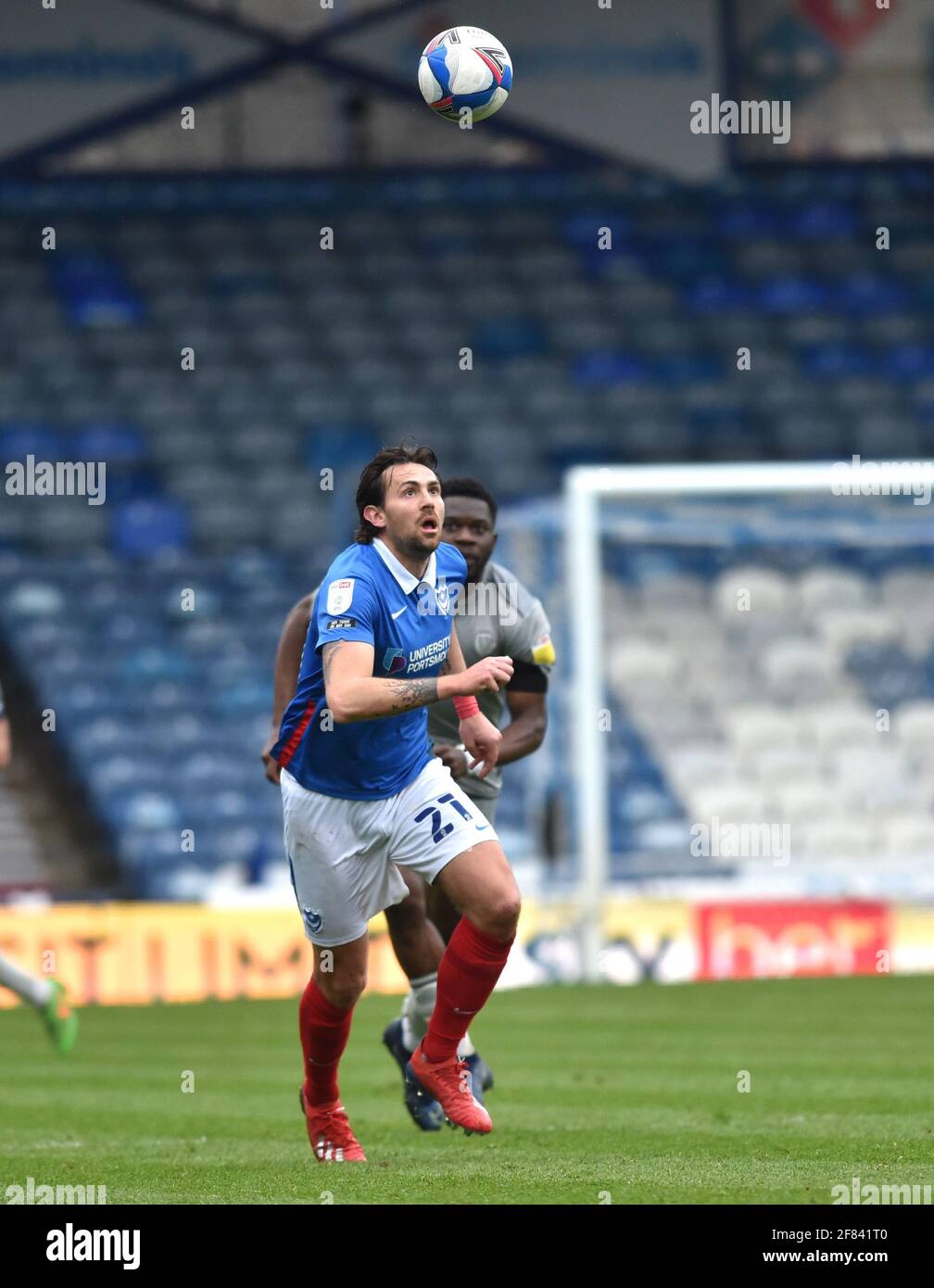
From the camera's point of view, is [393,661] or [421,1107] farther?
[421,1107]

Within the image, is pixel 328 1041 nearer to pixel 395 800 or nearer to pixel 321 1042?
pixel 321 1042

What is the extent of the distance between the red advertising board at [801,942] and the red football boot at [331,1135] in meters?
10.6

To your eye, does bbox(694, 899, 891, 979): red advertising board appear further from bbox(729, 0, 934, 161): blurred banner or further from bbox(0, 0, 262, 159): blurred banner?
bbox(0, 0, 262, 159): blurred banner

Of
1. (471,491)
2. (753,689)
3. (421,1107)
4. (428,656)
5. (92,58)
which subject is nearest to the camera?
(428,656)

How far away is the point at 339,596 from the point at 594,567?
11070 mm

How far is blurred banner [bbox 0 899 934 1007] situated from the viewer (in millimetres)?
17062

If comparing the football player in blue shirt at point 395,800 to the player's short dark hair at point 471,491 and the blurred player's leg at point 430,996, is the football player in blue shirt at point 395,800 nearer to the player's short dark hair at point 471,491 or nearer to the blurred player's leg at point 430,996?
the blurred player's leg at point 430,996

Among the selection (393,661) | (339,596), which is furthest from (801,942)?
(339,596)

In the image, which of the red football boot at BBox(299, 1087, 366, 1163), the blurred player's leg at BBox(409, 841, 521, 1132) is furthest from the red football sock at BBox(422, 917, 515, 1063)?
the red football boot at BBox(299, 1087, 366, 1163)

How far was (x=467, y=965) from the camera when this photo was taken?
7223 mm

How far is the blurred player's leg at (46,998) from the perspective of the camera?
30.1 feet

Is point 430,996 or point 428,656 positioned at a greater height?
point 428,656

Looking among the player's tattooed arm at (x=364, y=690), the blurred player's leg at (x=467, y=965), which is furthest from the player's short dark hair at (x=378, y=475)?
the blurred player's leg at (x=467, y=965)
